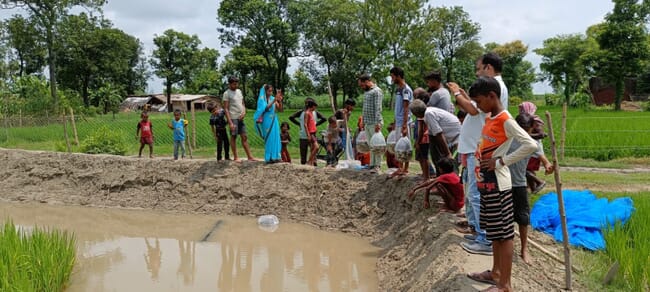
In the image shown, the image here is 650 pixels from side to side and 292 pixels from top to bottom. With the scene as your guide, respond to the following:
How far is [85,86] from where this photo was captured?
139 feet

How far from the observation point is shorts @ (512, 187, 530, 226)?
11.5ft

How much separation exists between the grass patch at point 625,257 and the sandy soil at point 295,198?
23 cm

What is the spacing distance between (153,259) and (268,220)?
5.96ft

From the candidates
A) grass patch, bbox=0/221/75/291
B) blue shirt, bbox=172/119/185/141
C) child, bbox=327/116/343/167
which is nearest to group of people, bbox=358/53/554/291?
child, bbox=327/116/343/167

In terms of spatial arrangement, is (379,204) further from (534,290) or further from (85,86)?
(85,86)

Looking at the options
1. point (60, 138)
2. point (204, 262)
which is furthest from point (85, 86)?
point (204, 262)

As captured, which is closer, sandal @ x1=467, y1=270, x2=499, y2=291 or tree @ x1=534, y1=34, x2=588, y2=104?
sandal @ x1=467, y1=270, x2=499, y2=291

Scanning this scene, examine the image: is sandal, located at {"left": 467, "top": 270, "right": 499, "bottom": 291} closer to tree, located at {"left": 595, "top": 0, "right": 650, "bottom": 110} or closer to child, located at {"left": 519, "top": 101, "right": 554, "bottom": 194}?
child, located at {"left": 519, "top": 101, "right": 554, "bottom": 194}

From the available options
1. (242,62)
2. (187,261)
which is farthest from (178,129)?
(242,62)

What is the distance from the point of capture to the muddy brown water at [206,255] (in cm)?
463

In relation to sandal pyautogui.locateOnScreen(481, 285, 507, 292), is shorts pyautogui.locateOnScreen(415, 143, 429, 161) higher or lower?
higher

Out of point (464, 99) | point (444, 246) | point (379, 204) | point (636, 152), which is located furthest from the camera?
point (636, 152)

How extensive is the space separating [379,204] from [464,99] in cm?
303

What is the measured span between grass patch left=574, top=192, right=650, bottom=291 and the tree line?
23.5m
